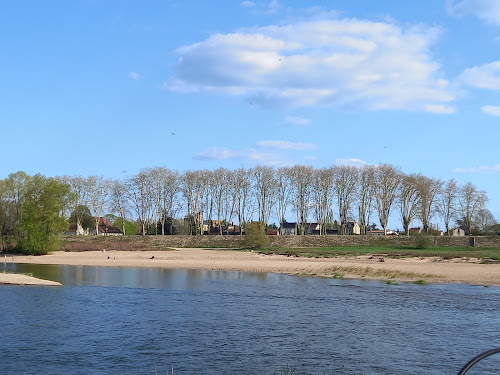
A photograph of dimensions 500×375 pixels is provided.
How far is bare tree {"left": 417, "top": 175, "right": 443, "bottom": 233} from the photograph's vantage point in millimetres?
108250

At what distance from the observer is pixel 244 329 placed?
23.9m

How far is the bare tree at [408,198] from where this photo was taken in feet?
354

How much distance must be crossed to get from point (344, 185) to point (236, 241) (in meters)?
25.7

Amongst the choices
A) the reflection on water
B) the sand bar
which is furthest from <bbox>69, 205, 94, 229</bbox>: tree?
the sand bar

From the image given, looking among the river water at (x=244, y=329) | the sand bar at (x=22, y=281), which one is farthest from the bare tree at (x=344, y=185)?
the sand bar at (x=22, y=281)

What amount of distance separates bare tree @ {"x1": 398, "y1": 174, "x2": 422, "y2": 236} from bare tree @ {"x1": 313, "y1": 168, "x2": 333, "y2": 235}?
14.5m

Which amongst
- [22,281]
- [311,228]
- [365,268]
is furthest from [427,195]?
[22,281]

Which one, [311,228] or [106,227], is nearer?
[311,228]

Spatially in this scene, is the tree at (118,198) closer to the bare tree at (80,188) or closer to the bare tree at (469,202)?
the bare tree at (80,188)

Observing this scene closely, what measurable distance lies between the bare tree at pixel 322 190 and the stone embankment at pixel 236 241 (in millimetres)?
10335

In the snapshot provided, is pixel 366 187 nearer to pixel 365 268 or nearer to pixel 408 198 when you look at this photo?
pixel 408 198

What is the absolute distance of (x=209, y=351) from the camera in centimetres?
1972

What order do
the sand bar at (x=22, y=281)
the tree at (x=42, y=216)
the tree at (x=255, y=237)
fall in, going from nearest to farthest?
the sand bar at (x=22, y=281) → the tree at (x=42, y=216) → the tree at (x=255, y=237)

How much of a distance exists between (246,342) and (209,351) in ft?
6.73
